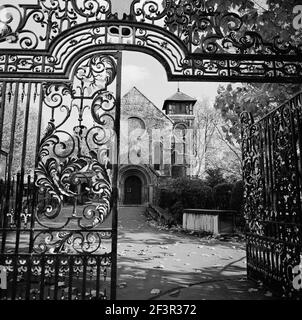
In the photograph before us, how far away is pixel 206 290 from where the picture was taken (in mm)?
4348

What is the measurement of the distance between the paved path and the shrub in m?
4.09

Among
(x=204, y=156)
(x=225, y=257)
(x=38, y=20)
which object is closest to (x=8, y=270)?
(x=38, y=20)

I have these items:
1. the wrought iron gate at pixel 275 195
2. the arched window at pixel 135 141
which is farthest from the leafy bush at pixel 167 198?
the wrought iron gate at pixel 275 195

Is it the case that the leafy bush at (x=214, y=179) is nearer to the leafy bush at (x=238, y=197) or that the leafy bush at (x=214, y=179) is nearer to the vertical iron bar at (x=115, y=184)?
the leafy bush at (x=238, y=197)

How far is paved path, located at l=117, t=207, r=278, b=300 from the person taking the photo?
13.8 feet

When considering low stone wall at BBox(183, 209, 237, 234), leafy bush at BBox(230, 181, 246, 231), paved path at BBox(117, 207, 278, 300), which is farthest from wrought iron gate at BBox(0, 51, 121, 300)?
leafy bush at BBox(230, 181, 246, 231)

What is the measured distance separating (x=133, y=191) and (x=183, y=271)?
790 inches

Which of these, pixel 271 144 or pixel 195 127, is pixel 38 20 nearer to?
pixel 271 144

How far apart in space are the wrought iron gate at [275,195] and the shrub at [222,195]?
8063mm

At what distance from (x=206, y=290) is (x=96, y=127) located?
2951mm

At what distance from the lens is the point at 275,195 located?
435cm

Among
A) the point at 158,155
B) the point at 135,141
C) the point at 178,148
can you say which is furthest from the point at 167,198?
the point at 178,148

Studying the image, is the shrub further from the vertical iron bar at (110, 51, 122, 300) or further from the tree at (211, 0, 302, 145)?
the vertical iron bar at (110, 51, 122, 300)

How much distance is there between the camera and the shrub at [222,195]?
13172 millimetres
